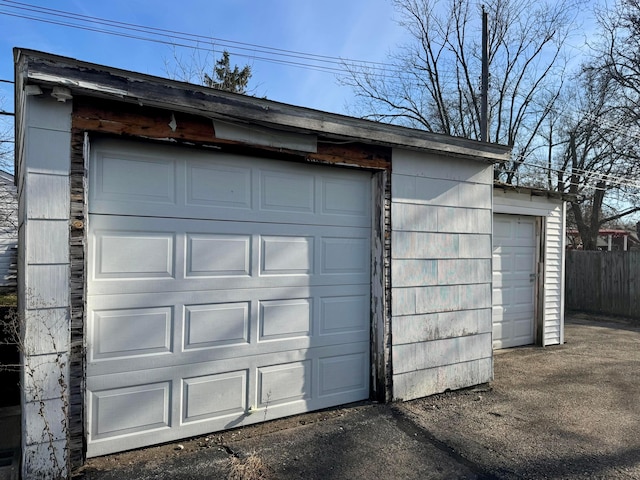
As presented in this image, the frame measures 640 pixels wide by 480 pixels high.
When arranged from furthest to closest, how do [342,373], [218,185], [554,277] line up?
[554,277]
[342,373]
[218,185]

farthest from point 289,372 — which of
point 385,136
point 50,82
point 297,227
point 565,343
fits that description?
point 565,343

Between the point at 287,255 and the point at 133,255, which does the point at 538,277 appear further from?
the point at 133,255

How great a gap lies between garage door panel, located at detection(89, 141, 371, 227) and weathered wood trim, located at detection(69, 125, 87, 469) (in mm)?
147

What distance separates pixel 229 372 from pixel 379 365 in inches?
55.6

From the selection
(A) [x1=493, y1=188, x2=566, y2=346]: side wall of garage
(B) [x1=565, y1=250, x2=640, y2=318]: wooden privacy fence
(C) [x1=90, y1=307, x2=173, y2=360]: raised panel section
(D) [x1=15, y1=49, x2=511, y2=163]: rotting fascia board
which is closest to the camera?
(D) [x1=15, y1=49, x2=511, y2=163]: rotting fascia board

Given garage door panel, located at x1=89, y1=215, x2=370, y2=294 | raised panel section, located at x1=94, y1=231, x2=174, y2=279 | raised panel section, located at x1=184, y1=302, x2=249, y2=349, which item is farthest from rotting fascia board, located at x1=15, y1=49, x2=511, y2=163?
raised panel section, located at x1=184, y1=302, x2=249, y2=349

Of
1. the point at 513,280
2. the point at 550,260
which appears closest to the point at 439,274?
the point at 513,280

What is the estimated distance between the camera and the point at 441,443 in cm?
331

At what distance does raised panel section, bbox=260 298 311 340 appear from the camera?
3.60 metres

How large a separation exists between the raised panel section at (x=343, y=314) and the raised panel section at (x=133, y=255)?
1397 mm

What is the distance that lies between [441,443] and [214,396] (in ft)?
5.83

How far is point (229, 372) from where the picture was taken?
3426 mm

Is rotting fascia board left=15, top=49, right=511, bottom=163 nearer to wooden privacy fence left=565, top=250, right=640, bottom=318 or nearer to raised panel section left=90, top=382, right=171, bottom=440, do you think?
raised panel section left=90, top=382, right=171, bottom=440

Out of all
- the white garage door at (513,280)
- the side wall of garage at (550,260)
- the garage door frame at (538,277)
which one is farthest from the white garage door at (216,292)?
the garage door frame at (538,277)
